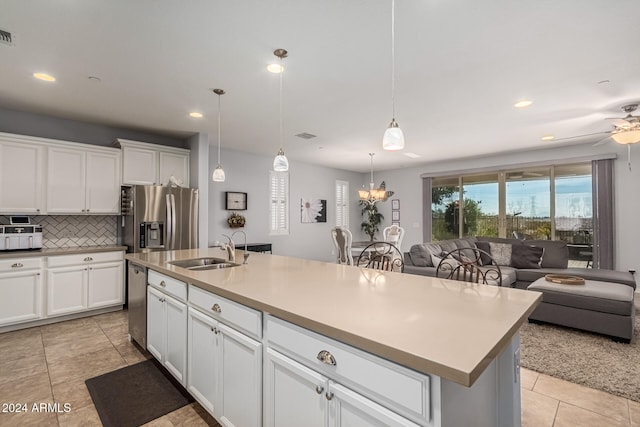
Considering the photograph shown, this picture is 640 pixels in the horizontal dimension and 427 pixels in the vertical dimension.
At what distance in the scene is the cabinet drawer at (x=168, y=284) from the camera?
2123 mm

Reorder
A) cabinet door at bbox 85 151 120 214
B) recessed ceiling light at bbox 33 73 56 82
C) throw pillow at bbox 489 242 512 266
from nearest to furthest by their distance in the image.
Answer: recessed ceiling light at bbox 33 73 56 82
cabinet door at bbox 85 151 120 214
throw pillow at bbox 489 242 512 266

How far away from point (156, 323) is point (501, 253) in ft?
17.2

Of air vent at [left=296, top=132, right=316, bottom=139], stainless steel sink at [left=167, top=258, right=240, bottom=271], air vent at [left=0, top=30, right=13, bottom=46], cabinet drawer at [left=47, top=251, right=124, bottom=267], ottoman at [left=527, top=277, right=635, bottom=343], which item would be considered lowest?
ottoman at [left=527, top=277, right=635, bottom=343]

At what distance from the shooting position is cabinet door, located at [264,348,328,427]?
1.17 metres

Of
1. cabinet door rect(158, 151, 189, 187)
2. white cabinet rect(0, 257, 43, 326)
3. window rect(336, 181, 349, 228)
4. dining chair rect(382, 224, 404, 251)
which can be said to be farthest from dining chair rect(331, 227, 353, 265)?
white cabinet rect(0, 257, 43, 326)

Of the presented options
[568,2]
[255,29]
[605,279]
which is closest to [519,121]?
[605,279]

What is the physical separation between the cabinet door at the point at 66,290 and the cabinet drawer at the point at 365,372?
3827 mm

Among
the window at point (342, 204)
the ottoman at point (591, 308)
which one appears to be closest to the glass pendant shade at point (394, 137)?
the ottoman at point (591, 308)

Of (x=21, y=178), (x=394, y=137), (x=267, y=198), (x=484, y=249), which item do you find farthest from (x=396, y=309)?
(x=267, y=198)

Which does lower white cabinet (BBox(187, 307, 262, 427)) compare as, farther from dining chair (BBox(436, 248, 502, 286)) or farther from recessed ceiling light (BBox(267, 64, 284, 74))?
recessed ceiling light (BBox(267, 64, 284, 74))

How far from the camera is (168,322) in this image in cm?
232

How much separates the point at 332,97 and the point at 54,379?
3.68 metres

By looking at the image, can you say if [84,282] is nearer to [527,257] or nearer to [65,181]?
[65,181]

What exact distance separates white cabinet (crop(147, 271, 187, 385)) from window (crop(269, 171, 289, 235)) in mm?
4291
